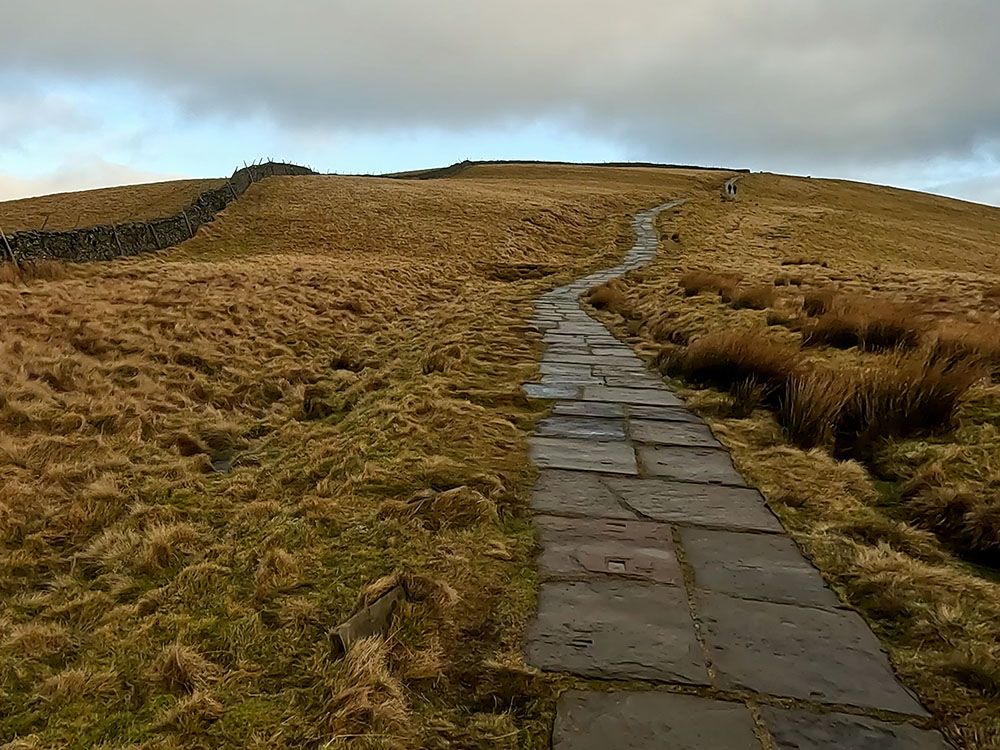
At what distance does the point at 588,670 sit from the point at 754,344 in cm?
442

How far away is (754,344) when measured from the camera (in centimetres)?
579

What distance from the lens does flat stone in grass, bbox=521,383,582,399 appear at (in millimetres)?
5273

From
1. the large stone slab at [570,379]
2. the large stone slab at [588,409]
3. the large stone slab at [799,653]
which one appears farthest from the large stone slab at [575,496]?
the large stone slab at [570,379]

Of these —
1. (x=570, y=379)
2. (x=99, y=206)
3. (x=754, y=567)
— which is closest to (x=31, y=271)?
(x=570, y=379)

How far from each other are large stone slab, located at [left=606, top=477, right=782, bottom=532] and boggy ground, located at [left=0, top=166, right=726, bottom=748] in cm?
59

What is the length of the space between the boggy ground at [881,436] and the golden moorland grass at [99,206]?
2117cm

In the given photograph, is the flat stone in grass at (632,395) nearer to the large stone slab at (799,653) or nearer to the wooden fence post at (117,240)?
the large stone slab at (799,653)

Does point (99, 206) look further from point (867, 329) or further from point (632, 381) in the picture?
point (867, 329)

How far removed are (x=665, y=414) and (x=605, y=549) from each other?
229cm

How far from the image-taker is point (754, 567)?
2686 mm

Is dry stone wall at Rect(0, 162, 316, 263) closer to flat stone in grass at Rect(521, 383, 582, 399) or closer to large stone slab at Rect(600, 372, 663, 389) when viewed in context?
flat stone in grass at Rect(521, 383, 582, 399)

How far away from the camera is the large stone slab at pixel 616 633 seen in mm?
2039

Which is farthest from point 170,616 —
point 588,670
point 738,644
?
point 738,644

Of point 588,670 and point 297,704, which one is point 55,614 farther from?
point 588,670
